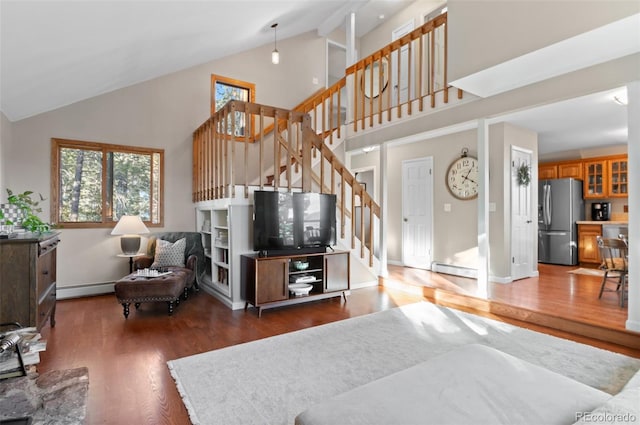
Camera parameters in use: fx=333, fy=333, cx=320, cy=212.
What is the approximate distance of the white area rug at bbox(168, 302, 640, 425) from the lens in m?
2.09

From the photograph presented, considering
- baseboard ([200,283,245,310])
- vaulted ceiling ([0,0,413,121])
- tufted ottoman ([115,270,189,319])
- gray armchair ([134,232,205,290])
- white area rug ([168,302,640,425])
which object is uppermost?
vaulted ceiling ([0,0,413,121])

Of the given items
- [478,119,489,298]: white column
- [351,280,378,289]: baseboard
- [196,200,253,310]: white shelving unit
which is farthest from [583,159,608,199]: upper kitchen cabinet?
[196,200,253,310]: white shelving unit

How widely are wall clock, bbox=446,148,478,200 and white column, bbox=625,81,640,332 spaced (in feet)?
7.71

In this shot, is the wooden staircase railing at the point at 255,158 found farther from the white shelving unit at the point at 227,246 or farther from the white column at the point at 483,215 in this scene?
the white column at the point at 483,215

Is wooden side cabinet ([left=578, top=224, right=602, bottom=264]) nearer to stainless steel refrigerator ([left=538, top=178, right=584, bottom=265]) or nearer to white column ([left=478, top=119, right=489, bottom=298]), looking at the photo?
stainless steel refrigerator ([left=538, top=178, right=584, bottom=265])

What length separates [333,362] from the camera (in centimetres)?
266

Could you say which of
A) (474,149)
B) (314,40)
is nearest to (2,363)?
(474,149)

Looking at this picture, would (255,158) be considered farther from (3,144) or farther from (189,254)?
(3,144)

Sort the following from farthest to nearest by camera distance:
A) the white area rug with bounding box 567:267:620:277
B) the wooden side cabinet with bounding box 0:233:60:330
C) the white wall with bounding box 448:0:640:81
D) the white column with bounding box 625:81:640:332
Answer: the white area rug with bounding box 567:267:620:277, the white column with bounding box 625:81:640:332, the white wall with bounding box 448:0:640:81, the wooden side cabinet with bounding box 0:233:60:330

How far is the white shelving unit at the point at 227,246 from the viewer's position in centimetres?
419

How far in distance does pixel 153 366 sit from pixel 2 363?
0.95 metres

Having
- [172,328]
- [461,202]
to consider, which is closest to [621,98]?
[461,202]

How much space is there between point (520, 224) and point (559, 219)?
7.33 feet

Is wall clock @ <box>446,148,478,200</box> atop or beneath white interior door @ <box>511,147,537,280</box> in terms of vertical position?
atop
